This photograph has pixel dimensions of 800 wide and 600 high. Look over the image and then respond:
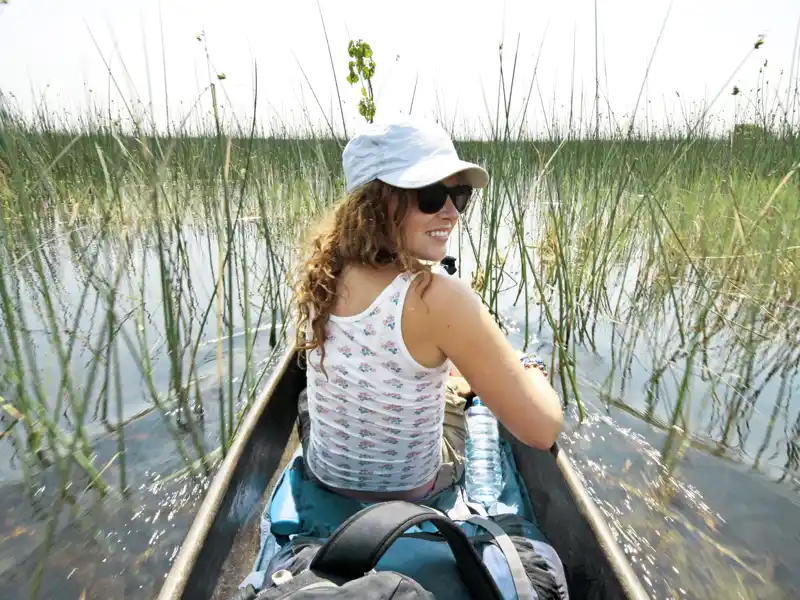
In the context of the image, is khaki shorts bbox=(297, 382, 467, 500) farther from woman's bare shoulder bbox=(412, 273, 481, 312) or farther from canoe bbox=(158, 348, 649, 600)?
woman's bare shoulder bbox=(412, 273, 481, 312)

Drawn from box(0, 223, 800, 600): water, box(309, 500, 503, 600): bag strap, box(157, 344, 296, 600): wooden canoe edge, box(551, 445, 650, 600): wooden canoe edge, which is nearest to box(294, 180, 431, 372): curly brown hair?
box(157, 344, 296, 600): wooden canoe edge

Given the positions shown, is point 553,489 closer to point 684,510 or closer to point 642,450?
point 684,510

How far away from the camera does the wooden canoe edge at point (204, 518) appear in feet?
3.43

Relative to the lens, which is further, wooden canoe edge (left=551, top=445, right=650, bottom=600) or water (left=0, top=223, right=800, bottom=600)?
water (left=0, top=223, right=800, bottom=600)

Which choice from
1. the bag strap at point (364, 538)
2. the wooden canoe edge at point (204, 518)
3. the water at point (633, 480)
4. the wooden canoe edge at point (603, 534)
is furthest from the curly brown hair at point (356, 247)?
the water at point (633, 480)

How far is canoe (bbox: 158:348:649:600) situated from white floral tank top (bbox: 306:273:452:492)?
0.24 meters

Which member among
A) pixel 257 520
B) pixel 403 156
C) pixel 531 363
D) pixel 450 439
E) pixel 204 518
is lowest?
pixel 257 520

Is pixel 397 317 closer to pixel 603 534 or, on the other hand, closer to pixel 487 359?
pixel 487 359

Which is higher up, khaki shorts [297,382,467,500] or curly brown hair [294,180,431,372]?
curly brown hair [294,180,431,372]

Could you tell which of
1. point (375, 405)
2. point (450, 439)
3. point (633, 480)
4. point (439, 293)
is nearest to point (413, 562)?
point (375, 405)

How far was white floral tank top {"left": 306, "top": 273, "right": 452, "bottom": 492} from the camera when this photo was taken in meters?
1.23

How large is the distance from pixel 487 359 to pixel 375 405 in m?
0.31

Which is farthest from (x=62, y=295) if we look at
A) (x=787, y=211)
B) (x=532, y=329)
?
(x=787, y=211)

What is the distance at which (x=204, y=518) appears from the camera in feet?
4.11
